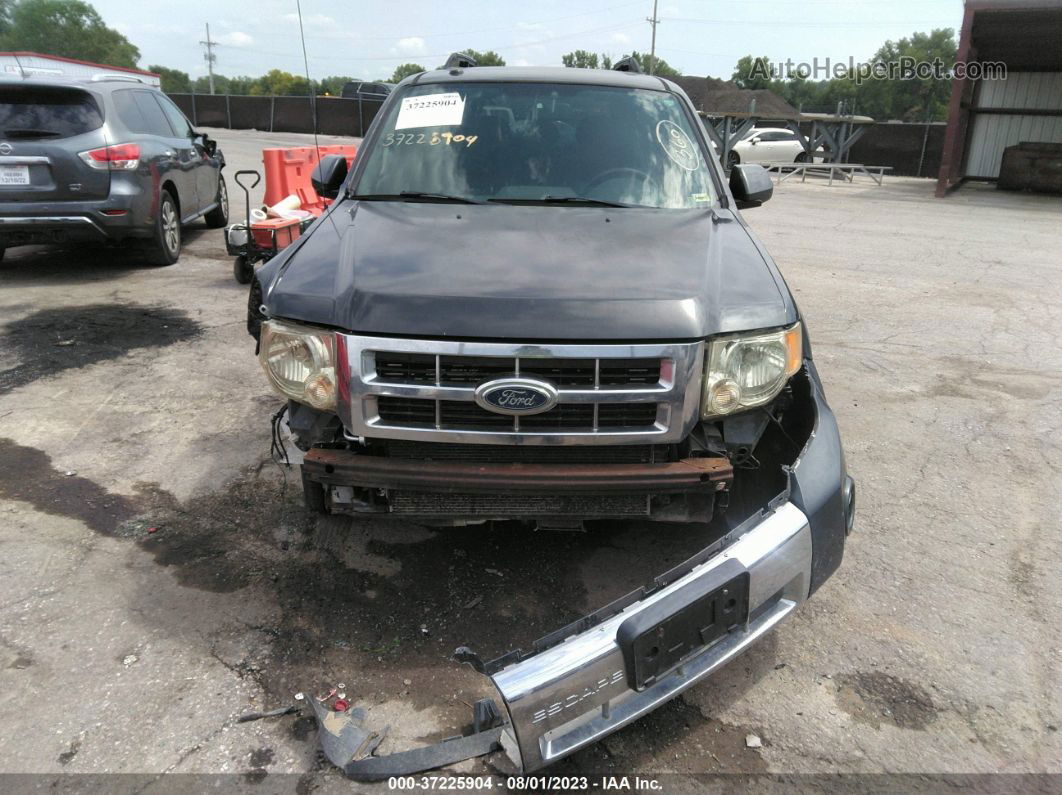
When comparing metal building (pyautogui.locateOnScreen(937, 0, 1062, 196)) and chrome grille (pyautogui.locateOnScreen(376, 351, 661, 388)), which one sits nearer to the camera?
chrome grille (pyautogui.locateOnScreen(376, 351, 661, 388))

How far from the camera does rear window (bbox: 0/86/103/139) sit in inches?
283

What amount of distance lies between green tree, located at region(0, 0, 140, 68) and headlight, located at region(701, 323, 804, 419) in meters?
123

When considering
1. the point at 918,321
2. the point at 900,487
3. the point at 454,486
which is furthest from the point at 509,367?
the point at 918,321

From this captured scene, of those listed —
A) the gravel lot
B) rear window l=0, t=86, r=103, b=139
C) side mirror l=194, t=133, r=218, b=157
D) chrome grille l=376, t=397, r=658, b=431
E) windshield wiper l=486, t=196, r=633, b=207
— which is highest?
rear window l=0, t=86, r=103, b=139

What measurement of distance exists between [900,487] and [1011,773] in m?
1.84

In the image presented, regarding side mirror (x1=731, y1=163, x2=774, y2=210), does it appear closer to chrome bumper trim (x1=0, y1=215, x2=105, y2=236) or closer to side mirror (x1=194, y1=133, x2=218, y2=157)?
chrome bumper trim (x1=0, y1=215, x2=105, y2=236)

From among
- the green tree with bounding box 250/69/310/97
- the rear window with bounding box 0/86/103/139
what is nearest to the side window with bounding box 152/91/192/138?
the rear window with bounding box 0/86/103/139

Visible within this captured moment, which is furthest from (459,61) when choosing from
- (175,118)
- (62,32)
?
(62,32)

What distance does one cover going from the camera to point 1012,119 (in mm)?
21859

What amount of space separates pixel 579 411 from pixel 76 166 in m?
6.73

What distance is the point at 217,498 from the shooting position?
3771 mm

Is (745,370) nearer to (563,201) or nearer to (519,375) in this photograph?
(519,375)

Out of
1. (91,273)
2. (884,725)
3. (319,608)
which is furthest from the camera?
(91,273)

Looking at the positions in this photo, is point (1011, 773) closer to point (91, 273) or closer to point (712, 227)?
point (712, 227)
